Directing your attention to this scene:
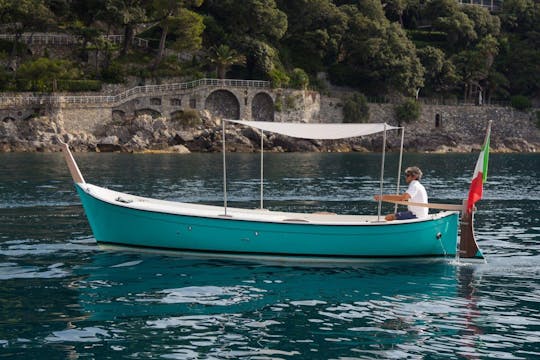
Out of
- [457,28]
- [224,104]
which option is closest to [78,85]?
[224,104]

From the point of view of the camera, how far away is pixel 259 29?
315ft

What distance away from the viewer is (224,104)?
94.4 metres

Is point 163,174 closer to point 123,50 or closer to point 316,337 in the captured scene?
point 316,337

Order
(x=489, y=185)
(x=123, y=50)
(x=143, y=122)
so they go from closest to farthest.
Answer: (x=489, y=185) → (x=143, y=122) → (x=123, y=50)

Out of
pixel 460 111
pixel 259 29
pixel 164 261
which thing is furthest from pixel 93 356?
pixel 460 111

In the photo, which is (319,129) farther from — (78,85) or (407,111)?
(407,111)

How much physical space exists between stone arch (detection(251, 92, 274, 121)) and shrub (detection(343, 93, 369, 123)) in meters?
11.3

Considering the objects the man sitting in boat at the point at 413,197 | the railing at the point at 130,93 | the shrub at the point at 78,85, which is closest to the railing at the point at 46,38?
the shrub at the point at 78,85

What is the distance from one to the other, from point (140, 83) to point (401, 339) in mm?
77659

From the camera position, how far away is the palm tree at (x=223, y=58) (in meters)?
91.7

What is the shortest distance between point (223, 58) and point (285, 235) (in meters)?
71.9

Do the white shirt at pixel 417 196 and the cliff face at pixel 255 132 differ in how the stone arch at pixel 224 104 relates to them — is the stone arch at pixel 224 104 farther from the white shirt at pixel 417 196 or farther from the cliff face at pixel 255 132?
the white shirt at pixel 417 196

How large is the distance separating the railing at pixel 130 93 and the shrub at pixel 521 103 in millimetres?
42352

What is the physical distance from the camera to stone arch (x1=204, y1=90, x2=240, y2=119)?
9325 cm
